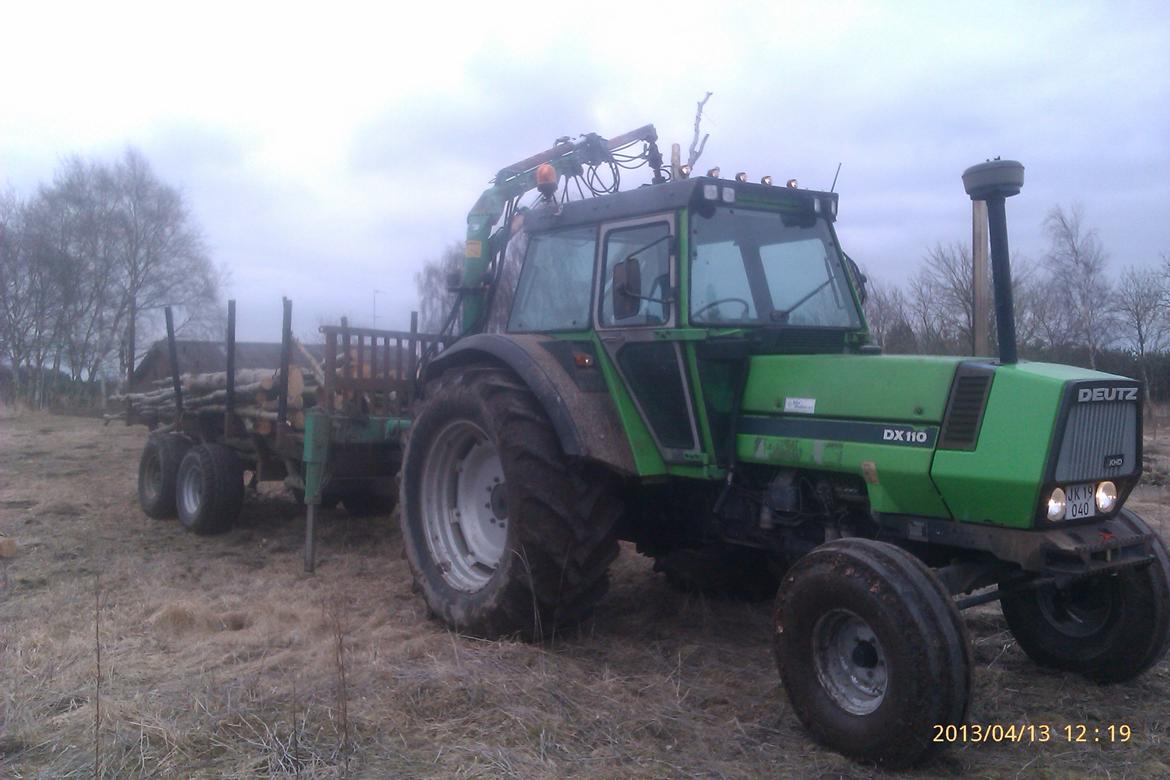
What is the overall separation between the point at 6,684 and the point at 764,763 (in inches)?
138

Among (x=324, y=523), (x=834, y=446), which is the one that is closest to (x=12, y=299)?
(x=324, y=523)

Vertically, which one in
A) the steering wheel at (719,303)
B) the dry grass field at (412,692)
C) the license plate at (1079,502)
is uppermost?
the steering wheel at (719,303)

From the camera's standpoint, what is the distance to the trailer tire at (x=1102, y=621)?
454 cm

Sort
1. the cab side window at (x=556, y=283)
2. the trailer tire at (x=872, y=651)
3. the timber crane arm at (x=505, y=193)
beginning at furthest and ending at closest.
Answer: the timber crane arm at (x=505, y=193)
the cab side window at (x=556, y=283)
the trailer tire at (x=872, y=651)

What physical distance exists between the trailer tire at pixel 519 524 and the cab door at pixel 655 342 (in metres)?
0.43

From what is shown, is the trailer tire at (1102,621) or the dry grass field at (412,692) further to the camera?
the trailer tire at (1102,621)

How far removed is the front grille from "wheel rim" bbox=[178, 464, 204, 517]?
7.33 m

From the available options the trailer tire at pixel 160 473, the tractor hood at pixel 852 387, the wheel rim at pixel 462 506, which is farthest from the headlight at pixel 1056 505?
the trailer tire at pixel 160 473

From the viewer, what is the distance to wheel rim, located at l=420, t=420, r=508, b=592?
6.05 metres

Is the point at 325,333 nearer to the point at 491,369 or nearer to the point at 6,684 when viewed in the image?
the point at 491,369

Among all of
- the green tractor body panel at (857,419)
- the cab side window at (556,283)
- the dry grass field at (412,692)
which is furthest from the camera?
the cab side window at (556,283)

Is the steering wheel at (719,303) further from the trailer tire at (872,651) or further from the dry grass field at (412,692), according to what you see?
the dry grass field at (412,692)

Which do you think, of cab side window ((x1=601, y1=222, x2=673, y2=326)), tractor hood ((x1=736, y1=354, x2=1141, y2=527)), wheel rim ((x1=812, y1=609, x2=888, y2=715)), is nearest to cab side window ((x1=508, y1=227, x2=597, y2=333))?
cab side window ((x1=601, y1=222, x2=673, y2=326))

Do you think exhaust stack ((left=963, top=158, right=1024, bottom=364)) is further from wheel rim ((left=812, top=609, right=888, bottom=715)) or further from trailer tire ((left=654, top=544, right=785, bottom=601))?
trailer tire ((left=654, top=544, right=785, bottom=601))
